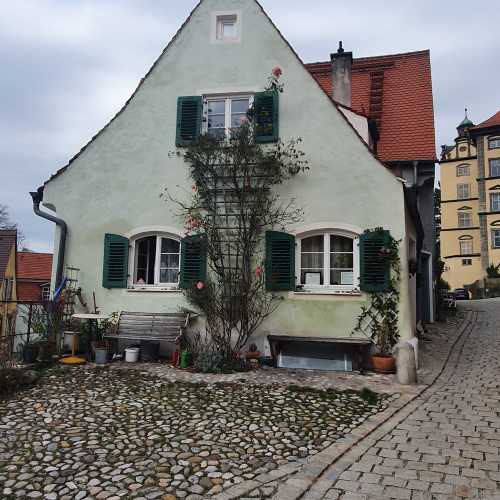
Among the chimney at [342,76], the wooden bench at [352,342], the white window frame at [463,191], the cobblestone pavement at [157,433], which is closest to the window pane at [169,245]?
the wooden bench at [352,342]

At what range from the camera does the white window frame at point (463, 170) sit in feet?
159

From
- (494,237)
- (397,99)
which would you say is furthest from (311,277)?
(494,237)

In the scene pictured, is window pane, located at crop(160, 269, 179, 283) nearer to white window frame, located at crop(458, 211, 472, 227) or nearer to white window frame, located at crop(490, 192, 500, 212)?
white window frame, located at crop(490, 192, 500, 212)

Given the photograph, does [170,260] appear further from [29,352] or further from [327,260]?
[327,260]

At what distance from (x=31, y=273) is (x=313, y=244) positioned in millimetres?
32528

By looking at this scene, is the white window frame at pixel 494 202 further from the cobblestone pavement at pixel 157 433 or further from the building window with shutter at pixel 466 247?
the cobblestone pavement at pixel 157 433

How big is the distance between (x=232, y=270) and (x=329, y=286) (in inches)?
73.9

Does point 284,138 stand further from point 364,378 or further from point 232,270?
point 364,378

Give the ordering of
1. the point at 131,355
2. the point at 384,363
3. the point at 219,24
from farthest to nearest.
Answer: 1. the point at 219,24
2. the point at 131,355
3. the point at 384,363

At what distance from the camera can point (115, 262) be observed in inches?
368

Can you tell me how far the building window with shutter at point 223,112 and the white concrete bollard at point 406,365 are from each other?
5.45 meters

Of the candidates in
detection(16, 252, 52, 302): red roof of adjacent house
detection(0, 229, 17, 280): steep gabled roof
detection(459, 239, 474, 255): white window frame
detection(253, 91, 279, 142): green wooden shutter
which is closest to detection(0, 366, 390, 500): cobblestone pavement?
detection(253, 91, 279, 142): green wooden shutter

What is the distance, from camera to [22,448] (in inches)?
171

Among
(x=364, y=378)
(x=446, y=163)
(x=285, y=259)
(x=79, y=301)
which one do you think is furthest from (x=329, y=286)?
(x=446, y=163)
